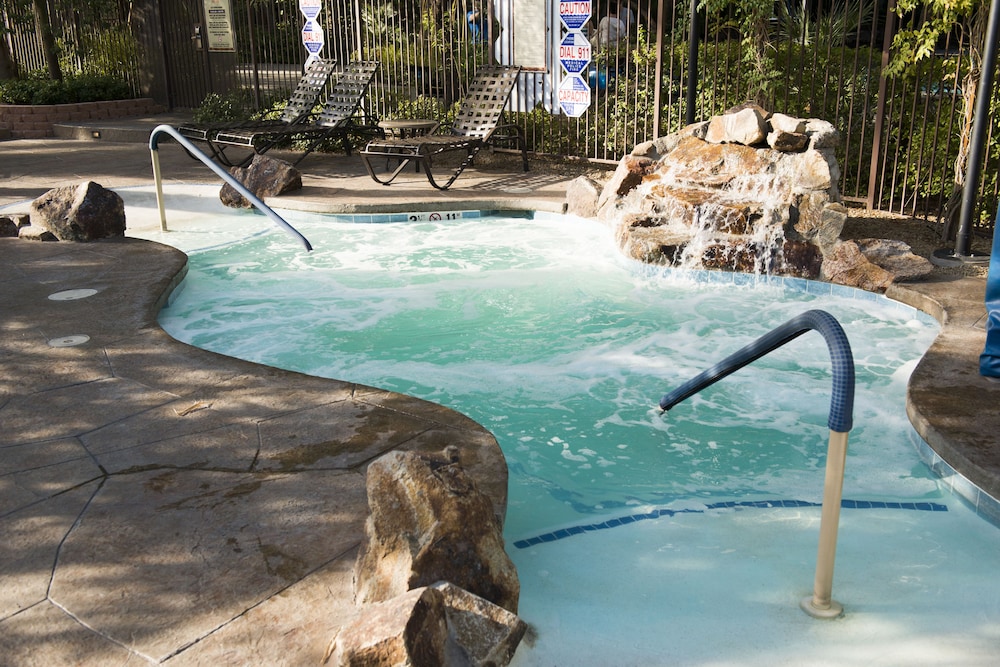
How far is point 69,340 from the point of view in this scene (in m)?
4.67

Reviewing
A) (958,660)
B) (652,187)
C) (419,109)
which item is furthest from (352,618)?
(419,109)

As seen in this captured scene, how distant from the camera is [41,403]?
12.8ft

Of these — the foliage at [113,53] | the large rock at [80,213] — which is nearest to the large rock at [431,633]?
the large rock at [80,213]

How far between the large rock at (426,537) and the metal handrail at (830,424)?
0.96 m

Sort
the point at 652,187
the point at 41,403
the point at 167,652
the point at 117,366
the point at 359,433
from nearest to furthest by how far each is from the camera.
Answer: the point at 167,652
the point at 359,433
the point at 41,403
the point at 117,366
the point at 652,187

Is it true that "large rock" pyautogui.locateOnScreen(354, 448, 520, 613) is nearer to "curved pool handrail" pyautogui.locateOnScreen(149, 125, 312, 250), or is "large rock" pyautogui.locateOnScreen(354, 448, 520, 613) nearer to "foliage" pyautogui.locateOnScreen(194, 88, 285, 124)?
"curved pool handrail" pyautogui.locateOnScreen(149, 125, 312, 250)

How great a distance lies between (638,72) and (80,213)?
622 centimetres

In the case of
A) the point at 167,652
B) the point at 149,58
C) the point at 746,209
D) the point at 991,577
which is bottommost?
the point at 991,577

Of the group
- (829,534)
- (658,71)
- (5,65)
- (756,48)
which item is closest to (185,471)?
(829,534)

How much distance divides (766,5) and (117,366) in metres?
7.19

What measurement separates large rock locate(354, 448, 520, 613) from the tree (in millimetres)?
5685

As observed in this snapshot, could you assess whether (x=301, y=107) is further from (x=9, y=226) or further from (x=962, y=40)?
(x=962, y=40)

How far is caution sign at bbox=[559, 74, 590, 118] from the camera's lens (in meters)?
10.0

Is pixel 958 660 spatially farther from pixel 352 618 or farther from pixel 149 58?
pixel 149 58
